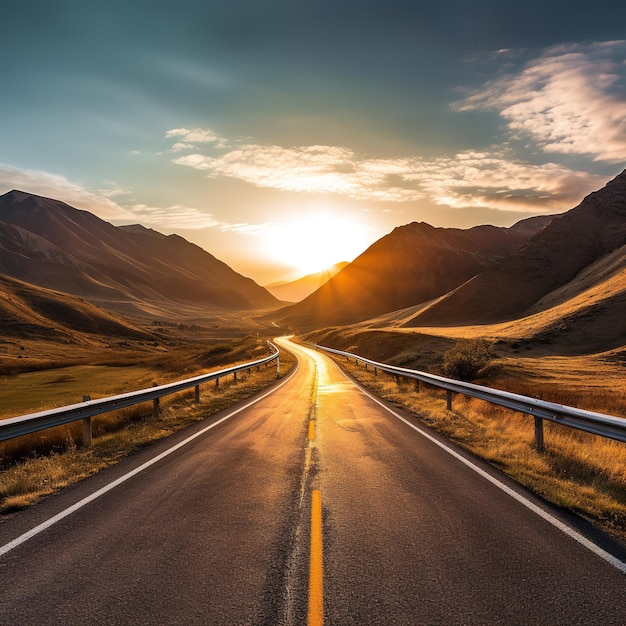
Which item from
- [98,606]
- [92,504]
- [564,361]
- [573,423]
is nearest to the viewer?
[98,606]

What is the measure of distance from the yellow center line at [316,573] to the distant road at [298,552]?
0.02 m

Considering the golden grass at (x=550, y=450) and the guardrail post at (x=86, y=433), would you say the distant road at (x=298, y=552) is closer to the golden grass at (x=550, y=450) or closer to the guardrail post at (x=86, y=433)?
the golden grass at (x=550, y=450)

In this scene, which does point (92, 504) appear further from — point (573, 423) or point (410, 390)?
point (410, 390)

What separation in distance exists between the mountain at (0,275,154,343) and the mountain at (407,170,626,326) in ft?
267

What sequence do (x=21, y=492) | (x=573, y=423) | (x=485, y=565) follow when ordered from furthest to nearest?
(x=573, y=423)
(x=21, y=492)
(x=485, y=565)

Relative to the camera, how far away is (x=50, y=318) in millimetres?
109625

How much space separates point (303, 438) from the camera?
10.3 m

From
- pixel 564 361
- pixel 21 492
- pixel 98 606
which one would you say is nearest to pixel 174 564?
pixel 98 606

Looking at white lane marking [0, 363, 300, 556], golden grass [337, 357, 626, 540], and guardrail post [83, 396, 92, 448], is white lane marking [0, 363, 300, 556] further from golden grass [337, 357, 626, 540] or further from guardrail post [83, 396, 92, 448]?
golden grass [337, 357, 626, 540]

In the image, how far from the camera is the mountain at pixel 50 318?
91.2 m

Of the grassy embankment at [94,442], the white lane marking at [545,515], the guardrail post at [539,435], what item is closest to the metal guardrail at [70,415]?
the grassy embankment at [94,442]

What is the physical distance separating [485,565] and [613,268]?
9370 cm

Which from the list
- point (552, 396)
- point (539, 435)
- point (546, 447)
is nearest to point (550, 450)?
point (546, 447)

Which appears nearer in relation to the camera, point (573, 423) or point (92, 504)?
point (92, 504)
